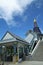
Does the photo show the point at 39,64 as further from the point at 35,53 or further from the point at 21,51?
the point at 21,51

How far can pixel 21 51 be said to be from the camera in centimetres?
2352

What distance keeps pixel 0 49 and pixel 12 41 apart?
3.13m

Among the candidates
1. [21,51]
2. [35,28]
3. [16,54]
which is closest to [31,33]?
[35,28]

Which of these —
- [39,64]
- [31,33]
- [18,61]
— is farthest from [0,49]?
[31,33]

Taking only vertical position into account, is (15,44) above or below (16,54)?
above

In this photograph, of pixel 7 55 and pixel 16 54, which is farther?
pixel 7 55

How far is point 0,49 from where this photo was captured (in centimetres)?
2380

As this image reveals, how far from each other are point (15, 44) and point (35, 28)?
29848 mm

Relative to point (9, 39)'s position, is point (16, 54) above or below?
below

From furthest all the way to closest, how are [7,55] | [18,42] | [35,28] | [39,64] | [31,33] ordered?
1. [35,28]
2. [31,33]
3. [7,55]
4. [18,42]
5. [39,64]

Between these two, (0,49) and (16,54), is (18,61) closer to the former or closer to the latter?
(16,54)

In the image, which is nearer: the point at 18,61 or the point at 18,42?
the point at 18,61

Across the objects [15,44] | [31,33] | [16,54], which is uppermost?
[31,33]

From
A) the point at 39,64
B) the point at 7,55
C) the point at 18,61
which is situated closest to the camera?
the point at 39,64
